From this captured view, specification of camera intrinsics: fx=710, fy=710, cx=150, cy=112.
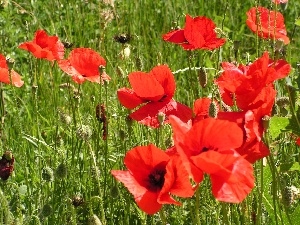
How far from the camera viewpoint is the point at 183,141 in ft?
4.23

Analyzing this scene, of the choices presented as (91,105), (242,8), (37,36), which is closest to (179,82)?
(91,105)

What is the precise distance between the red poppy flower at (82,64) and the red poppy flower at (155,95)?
0.73 m

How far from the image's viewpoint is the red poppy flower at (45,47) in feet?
8.49

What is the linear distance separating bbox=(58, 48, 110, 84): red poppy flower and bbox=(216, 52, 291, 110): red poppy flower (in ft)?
3.30

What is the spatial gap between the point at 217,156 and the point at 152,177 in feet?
0.76

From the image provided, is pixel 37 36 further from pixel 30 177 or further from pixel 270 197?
pixel 270 197

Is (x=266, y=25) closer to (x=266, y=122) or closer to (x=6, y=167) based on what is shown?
(x=6, y=167)

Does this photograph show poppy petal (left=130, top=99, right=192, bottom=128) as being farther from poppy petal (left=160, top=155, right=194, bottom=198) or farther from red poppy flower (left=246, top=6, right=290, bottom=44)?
red poppy flower (left=246, top=6, right=290, bottom=44)

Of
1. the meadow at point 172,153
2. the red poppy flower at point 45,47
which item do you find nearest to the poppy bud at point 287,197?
the meadow at point 172,153

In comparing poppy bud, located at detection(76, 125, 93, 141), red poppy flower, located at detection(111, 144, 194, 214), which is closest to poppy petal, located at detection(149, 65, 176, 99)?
poppy bud, located at detection(76, 125, 93, 141)

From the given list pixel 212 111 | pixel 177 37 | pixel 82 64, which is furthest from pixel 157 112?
pixel 82 64

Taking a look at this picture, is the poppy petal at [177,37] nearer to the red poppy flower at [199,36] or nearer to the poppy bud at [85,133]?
the red poppy flower at [199,36]

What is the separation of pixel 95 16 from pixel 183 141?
401cm

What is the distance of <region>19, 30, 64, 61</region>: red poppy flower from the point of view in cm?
259
